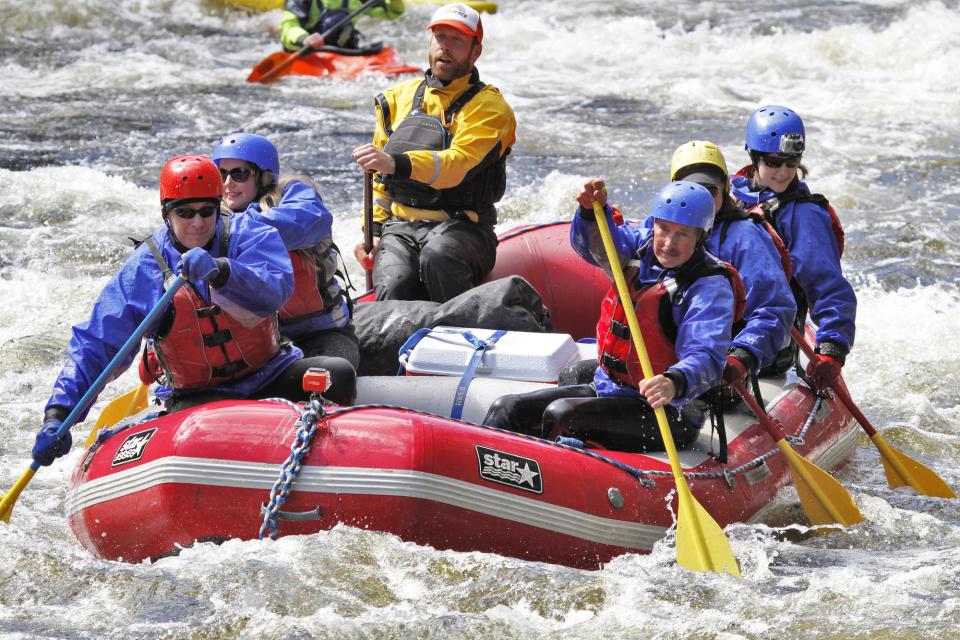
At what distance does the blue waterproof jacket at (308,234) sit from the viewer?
4.69 m

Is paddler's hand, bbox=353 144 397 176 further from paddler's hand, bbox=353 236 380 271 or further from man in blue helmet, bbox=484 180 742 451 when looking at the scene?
man in blue helmet, bbox=484 180 742 451

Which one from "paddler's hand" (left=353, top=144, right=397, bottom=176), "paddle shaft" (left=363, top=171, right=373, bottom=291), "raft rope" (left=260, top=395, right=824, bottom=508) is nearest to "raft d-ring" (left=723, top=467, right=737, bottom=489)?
"raft rope" (left=260, top=395, right=824, bottom=508)

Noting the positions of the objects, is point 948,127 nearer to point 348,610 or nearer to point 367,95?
point 367,95

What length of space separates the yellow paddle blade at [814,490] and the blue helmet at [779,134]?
3.74ft

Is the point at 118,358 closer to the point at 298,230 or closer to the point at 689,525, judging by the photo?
the point at 298,230

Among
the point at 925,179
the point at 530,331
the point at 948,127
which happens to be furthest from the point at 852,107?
the point at 530,331

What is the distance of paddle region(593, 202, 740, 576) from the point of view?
13.6 feet

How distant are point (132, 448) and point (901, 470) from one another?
3047 mm

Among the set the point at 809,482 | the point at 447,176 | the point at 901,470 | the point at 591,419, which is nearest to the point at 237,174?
the point at 447,176

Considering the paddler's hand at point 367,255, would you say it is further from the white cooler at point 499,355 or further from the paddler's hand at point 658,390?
the paddler's hand at point 658,390

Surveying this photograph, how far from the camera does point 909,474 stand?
548cm

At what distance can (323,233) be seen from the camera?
16.0ft

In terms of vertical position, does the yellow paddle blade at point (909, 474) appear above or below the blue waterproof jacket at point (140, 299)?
below

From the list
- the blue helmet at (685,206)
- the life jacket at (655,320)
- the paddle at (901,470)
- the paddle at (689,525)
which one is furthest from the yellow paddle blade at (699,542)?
the paddle at (901,470)
